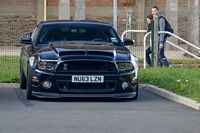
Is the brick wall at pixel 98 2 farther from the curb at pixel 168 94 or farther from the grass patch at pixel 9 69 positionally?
the curb at pixel 168 94

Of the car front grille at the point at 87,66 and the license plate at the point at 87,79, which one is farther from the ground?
the car front grille at the point at 87,66

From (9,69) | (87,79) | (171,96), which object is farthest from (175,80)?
(9,69)

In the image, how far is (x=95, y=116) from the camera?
10.1 metres

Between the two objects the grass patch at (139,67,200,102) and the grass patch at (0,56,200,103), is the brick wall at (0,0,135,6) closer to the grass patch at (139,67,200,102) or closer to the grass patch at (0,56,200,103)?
the grass patch at (0,56,200,103)

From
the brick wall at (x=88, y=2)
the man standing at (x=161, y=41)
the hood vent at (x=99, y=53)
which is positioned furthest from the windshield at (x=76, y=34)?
the brick wall at (x=88, y=2)

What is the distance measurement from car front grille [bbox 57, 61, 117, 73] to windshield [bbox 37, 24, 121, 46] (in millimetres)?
1385

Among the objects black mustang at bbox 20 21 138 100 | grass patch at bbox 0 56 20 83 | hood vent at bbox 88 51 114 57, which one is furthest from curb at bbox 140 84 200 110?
grass patch at bbox 0 56 20 83

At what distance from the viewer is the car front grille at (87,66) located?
11.6m

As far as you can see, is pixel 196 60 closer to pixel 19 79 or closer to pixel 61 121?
pixel 19 79

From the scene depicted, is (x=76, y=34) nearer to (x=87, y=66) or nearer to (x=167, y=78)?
(x=87, y=66)

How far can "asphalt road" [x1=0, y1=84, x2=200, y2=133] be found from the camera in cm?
895

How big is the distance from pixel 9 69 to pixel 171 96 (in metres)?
5.44

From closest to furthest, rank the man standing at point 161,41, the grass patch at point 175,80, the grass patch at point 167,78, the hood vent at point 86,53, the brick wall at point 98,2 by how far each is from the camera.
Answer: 1. the hood vent at point 86,53
2. the grass patch at point 175,80
3. the grass patch at point 167,78
4. the man standing at point 161,41
5. the brick wall at point 98,2

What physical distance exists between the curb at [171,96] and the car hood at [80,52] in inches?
47.9
